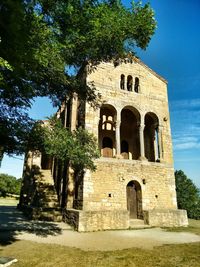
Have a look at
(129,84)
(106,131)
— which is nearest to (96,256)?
(129,84)

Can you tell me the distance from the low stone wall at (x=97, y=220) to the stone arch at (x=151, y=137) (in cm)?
678

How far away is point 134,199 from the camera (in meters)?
14.3

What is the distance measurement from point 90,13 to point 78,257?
26.0 feet

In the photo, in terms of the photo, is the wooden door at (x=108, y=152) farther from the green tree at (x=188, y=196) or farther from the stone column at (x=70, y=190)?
the green tree at (x=188, y=196)

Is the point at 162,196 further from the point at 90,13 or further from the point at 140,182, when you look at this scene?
the point at 90,13

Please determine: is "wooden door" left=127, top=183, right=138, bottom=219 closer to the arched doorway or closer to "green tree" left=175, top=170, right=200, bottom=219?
the arched doorway

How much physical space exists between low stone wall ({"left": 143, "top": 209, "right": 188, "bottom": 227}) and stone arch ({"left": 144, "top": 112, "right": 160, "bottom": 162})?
4.75m

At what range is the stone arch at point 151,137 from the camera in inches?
676

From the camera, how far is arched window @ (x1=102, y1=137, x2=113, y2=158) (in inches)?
741

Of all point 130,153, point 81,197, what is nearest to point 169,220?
point 81,197

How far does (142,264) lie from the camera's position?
231 inches

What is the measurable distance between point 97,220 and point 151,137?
9.23 meters

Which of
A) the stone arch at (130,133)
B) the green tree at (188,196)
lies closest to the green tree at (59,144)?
the stone arch at (130,133)

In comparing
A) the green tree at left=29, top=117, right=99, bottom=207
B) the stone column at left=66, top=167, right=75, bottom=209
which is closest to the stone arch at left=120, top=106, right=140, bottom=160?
the stone column at left=66, top=167, right=75, bottom=209
